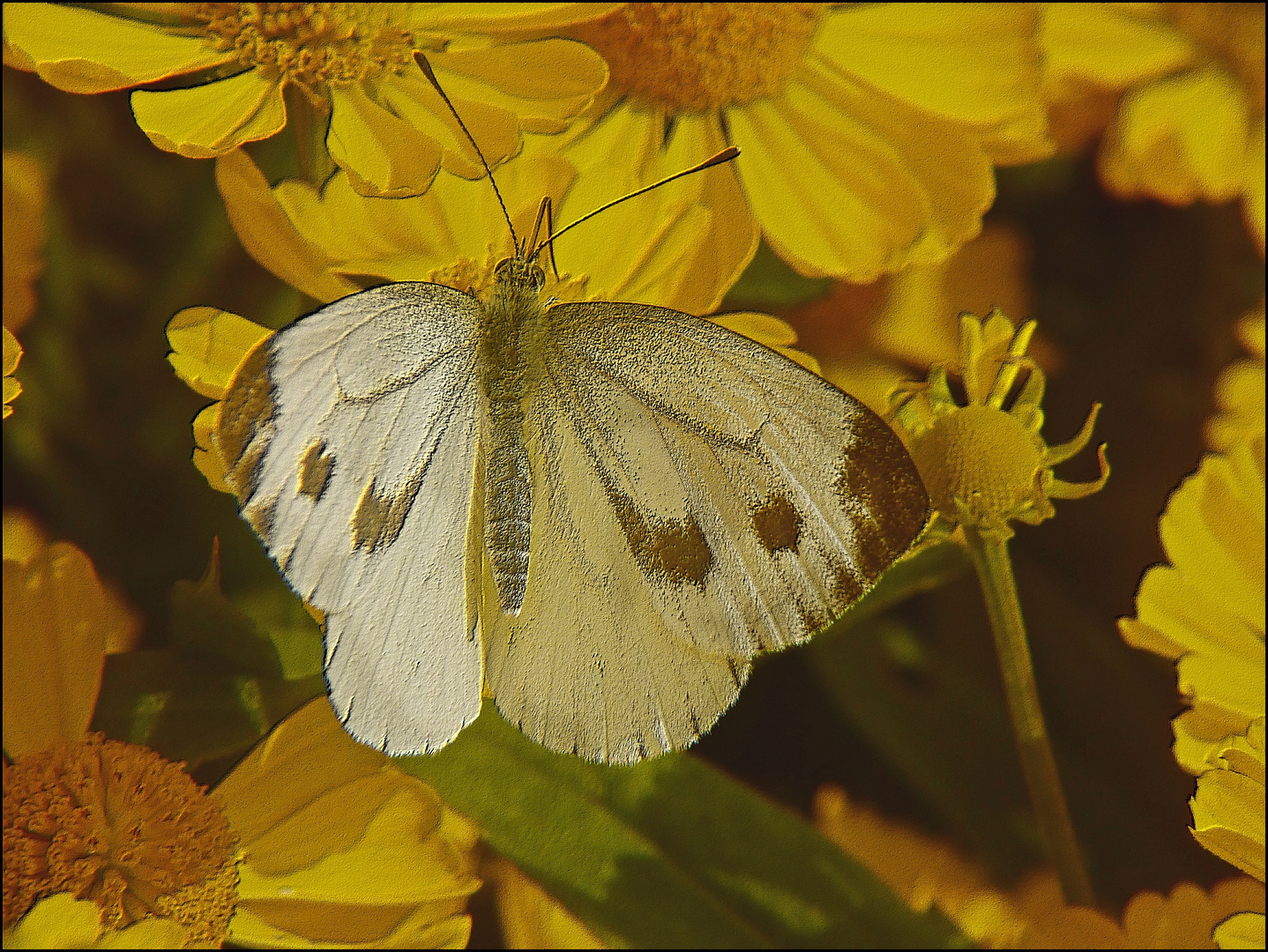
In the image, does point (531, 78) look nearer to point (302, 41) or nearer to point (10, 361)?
point (302, 41)

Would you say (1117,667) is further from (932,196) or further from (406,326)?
(406,326)

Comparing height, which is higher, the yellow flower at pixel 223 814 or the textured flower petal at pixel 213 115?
the textured flower petal at pixel 213 115

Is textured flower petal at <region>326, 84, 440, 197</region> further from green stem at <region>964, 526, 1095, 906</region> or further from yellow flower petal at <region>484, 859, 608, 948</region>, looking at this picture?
yellow flower petal at <region>484, 859, 608, 948</region>

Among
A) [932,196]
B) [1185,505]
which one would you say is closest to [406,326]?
[932,196]

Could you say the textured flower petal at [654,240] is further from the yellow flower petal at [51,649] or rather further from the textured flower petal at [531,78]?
the yellow flower petal at [51,649]

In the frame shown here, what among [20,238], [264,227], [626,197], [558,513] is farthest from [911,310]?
[20,238]

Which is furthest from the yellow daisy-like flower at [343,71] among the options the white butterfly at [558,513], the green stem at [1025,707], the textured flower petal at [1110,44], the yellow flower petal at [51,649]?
the textured flower petal at [1110,44]
